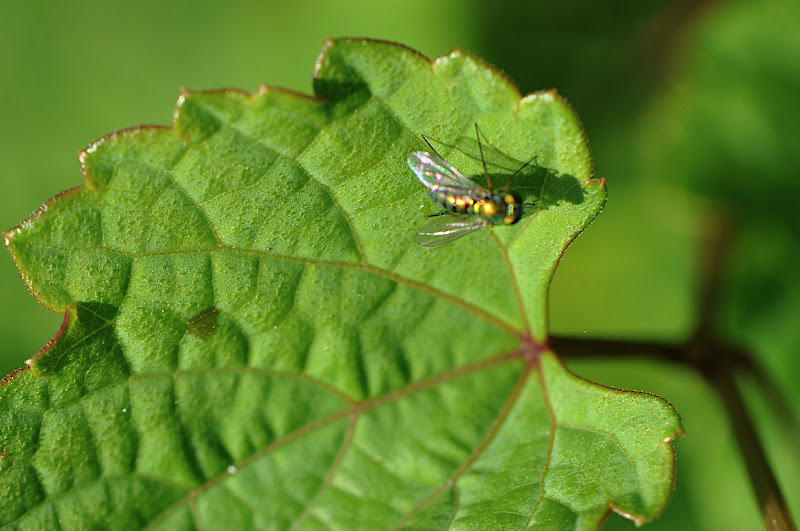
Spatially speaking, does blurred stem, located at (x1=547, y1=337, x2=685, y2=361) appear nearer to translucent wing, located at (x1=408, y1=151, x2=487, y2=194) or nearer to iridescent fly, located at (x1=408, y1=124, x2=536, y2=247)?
iridescent fly, located at (x1=408, y1=124, x2=536, y2=247)

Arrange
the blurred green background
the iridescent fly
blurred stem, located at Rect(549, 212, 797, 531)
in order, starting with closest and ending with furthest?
the iridescent fly, blurred stem, located at Rect(549, 212, 797, 531), the blurred green background

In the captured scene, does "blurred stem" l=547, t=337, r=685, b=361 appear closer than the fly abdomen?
No

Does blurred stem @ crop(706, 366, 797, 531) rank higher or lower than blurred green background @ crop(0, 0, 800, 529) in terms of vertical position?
lower

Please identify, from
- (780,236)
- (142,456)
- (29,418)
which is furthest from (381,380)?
(780,236)

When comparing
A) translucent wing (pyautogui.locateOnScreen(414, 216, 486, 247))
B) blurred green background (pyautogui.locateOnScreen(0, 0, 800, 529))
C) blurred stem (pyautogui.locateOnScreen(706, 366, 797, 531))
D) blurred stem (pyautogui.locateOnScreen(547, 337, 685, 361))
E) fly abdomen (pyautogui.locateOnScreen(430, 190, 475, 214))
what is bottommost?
blurred stem (pyautogui.locateOnScreen(706, 366, 797, 531))

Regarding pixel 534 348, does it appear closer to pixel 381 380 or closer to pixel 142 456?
pixel 381 380

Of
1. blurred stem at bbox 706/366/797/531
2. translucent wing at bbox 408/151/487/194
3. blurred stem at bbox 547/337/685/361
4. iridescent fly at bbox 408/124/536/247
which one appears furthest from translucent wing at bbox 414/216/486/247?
blurred stem at bbox 706/366/797/531

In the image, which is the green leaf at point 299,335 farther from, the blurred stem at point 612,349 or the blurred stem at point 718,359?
the blurred stem at point 718,359

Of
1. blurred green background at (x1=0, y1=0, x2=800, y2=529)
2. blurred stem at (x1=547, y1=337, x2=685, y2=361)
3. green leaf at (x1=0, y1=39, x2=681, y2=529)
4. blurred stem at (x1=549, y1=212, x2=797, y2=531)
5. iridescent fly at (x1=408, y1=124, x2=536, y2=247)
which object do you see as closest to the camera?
green leaf at (x1=0, y1=39, x2=681, y2=529)

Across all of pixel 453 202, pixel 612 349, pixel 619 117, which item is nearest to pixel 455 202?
pixel 453 202
